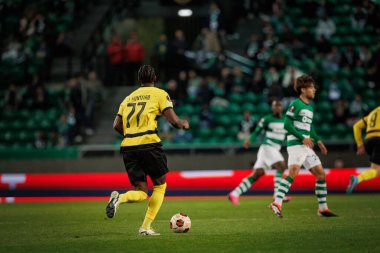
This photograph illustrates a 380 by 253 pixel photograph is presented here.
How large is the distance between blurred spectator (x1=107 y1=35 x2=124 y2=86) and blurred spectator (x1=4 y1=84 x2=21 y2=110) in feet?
11.0

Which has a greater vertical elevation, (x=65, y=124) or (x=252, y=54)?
(x=252, y=54)

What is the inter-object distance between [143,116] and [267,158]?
7.26 meters

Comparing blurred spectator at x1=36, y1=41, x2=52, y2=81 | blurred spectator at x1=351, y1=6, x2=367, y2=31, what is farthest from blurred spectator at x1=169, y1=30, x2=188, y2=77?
blurred spectator at x1=351, y1=6, x2=367, y2=31

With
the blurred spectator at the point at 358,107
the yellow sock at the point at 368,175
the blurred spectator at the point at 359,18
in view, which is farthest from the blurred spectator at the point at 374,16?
the yellow sock at the point at 368,175

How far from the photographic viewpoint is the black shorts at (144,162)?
10391 mm

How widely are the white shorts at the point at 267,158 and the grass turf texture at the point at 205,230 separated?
36.0 inches

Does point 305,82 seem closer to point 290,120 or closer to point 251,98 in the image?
point 290,120

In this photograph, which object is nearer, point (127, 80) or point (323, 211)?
point (323, 211)

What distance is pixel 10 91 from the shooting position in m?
25.7

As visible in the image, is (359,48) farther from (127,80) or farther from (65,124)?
(65,124)

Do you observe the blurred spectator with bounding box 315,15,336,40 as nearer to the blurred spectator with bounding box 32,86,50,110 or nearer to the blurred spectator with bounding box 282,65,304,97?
the blurred spectator with bounding box 282,65,304,97

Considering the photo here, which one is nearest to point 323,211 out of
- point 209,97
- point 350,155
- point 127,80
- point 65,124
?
point 350,155

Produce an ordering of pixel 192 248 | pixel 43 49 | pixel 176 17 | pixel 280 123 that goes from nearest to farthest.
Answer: pixel 192 248 < pixel 280 123 < pixel 43 49 < pixel 176 17

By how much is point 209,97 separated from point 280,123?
6.91m
